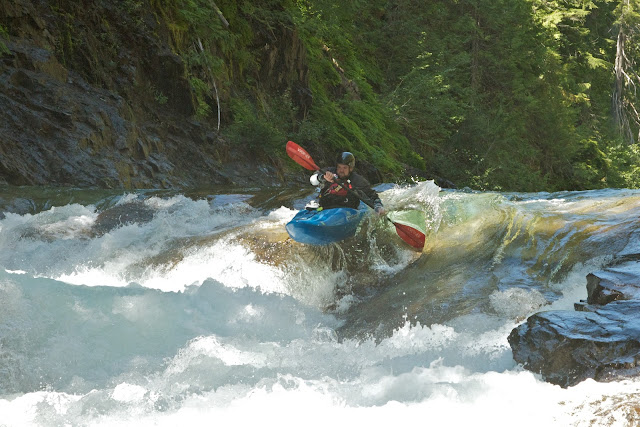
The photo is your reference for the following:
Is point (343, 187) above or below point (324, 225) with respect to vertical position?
above

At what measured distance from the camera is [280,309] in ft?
17.3

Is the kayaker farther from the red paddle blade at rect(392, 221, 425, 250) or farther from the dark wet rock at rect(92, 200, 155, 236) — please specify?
the dark wet rock at rect(92, 200, 155, 236)

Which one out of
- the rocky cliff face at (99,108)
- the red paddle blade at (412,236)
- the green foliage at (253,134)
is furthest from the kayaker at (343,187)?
the green foliage at (253,134)

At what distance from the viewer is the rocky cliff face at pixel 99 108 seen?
8.27m

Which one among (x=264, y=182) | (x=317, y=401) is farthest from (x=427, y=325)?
(x=264, y=182)

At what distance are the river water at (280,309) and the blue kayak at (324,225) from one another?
0.14 m

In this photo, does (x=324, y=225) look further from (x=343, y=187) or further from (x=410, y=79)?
(x=410, y=79)

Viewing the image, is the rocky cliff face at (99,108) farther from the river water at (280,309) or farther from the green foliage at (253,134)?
the river water at (280,309)

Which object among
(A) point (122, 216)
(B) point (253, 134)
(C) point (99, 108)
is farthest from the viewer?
(B) point (253, 134)

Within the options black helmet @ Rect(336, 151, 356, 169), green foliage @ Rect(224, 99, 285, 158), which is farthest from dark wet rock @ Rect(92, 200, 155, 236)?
green foliage @ Rect(224, 99, 285, 158)

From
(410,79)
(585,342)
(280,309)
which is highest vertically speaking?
(410,79)

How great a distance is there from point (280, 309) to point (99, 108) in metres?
5.38

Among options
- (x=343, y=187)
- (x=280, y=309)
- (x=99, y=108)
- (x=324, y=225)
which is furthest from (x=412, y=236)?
(x=99, y=108)

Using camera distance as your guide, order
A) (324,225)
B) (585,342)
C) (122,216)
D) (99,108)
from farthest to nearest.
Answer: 1. (99,108)
2. (122,216)
3. (324,225)
4. (585,342)
